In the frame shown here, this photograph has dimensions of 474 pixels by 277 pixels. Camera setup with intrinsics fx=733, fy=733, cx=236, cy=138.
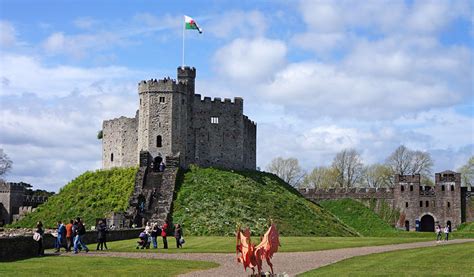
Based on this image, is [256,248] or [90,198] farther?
[90,198]

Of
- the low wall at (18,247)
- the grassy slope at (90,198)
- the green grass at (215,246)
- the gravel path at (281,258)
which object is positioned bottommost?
the gravel path at (281,258)

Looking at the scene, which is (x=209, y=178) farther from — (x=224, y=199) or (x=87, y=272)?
(x=87, y=272)

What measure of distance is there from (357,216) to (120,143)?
3810cm

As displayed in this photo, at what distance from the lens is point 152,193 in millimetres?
68562

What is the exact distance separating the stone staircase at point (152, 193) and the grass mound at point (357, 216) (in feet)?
105

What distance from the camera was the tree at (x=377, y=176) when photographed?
13638 centimetres

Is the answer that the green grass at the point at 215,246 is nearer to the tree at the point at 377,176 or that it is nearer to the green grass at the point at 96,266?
the green grass at the point at 96,266

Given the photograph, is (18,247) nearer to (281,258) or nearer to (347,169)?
(281,258)

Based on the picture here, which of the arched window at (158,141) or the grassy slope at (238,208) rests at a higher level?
the arched window at (158,141)

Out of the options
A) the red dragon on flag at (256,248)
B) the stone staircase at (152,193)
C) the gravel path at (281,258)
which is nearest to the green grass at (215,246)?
the gravel path at (281,258)

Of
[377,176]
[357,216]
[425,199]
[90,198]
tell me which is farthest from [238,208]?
[377,176]

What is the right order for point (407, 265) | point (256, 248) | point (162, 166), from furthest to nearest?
point (162, 166) < point (407, 265) < point (256, 248)

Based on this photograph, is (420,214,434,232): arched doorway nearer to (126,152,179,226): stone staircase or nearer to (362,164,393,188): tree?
(362,164,393,188): tree

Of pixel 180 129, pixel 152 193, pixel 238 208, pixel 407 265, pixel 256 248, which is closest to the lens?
pixel 256 248
